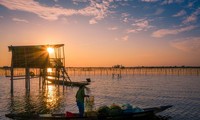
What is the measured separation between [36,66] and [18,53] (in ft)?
11.3

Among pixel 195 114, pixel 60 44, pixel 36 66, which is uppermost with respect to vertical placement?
pixel 60 44

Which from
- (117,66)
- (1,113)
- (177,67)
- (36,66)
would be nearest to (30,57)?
(36,66)

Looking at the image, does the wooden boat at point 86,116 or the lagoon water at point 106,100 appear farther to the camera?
the lagoon water at point 106,100

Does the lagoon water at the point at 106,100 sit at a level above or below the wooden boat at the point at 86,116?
below

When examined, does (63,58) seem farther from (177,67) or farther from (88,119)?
(177,67)

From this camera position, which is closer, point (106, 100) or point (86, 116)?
point (86, 116)

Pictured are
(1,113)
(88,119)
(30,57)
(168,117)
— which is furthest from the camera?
(30,57)

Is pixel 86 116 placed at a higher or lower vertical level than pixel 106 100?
higher

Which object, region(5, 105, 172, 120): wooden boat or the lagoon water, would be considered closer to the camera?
region(5, 105, 172, 120): wooden boat

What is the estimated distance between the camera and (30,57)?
39.7 meters

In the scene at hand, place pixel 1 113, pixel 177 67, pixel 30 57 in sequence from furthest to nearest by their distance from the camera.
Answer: pixel 177 67, pixel 30 57, pixel 1 113

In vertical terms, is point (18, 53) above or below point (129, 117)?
above

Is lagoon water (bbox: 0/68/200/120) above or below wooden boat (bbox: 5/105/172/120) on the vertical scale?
below

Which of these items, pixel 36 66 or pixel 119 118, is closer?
pixel 119 118
